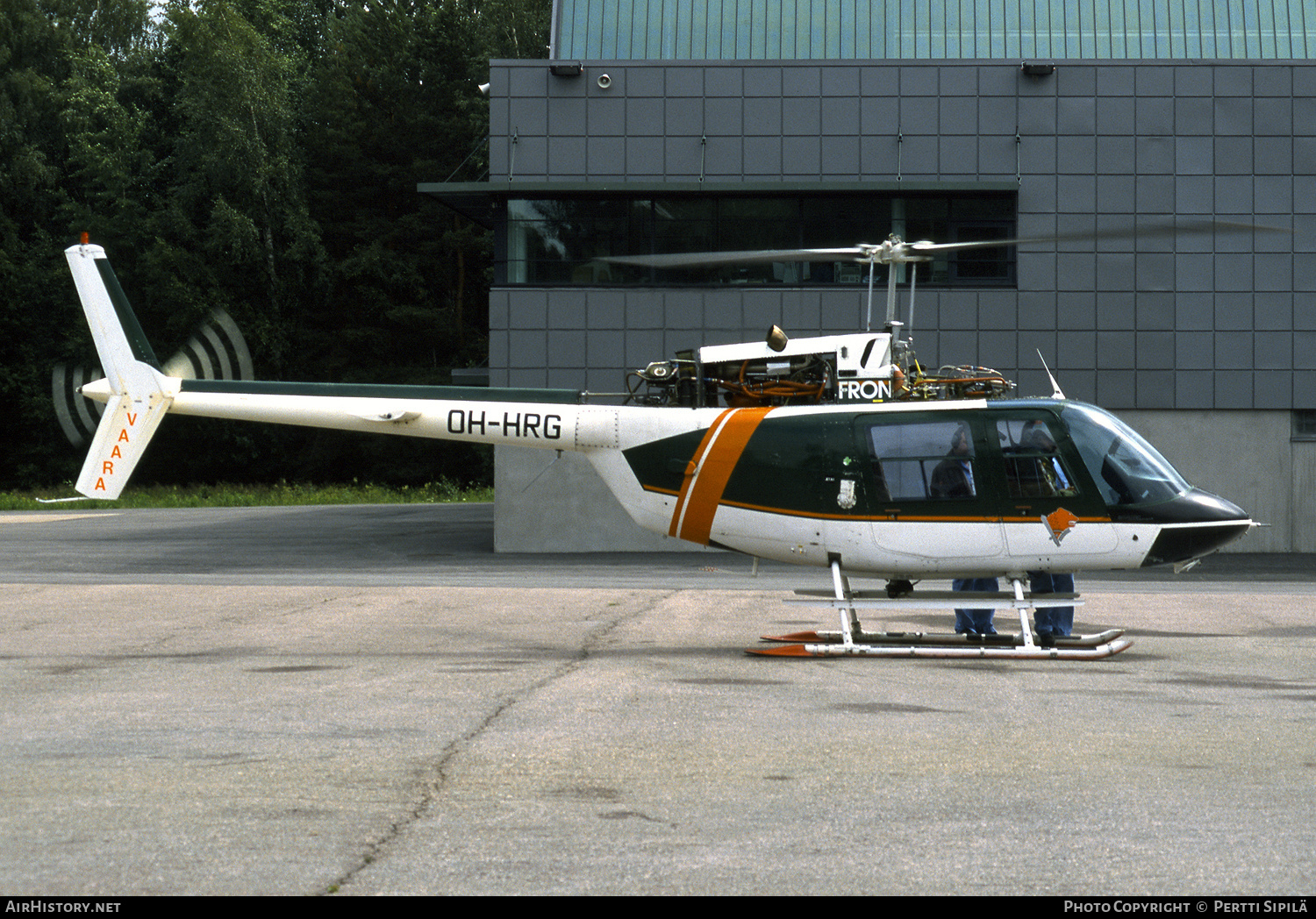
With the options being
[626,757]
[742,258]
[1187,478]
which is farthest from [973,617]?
[1187,478]

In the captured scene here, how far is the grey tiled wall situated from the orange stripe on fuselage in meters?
12.2

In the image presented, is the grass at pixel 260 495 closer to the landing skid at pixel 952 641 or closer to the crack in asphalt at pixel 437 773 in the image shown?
the crack in asphalt at pixel 437 773

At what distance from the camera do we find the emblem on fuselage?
1098 centimetres

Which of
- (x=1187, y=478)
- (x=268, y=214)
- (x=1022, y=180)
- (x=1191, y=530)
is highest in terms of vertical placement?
(x=268, y=214)

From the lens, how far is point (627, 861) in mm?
5027

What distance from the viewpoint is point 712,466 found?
11734mm

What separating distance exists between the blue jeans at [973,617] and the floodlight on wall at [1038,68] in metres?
14.1

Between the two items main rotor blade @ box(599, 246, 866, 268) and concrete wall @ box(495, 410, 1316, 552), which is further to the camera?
concrete wall @ box(495, 410, 1316, 552)

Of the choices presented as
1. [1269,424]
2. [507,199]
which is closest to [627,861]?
[507,199]

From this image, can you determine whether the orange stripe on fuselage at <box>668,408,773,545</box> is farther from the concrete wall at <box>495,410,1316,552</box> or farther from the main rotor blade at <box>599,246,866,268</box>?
the concrete wall at <box>495,410,1316,552</box>

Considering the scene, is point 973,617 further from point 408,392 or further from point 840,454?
point 408,392

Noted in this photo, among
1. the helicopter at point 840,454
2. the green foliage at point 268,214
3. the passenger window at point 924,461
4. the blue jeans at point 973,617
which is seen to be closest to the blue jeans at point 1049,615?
the helicopter at point 840,454

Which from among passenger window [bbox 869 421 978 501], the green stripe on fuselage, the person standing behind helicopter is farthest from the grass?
the person standing behind helicopter

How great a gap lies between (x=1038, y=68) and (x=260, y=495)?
103 ft
